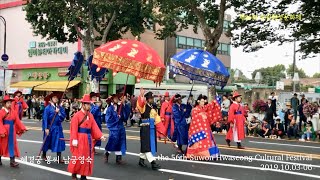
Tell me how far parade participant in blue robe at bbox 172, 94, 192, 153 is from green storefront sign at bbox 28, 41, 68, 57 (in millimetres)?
23443

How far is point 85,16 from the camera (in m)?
24.7

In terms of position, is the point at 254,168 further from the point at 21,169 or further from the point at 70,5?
the point at 70,5

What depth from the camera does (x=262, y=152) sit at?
12.2 metres

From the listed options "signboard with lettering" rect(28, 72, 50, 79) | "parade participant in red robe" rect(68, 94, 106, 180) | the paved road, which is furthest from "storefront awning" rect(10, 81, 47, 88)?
"parade participant in red robe" rect(68, 94, 106, 180)

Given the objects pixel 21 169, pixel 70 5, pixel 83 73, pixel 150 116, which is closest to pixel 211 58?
pixel 150 116

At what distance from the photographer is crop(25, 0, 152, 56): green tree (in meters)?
24.1

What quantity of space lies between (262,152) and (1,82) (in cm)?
1681

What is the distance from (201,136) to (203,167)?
1096 mm

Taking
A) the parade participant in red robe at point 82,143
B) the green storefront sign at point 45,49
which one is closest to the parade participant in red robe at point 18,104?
the parade participant in red robe at point 82,143

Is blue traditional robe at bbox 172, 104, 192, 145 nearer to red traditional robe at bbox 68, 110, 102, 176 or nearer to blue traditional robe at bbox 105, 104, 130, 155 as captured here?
blue traditional robe at bbox 105, 104, 130, 155

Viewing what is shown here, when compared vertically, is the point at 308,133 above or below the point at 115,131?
below

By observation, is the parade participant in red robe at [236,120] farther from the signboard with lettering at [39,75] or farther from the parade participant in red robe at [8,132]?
the signboard with lettering at [39,75]

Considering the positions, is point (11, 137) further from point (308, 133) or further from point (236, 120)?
point (308, 133)

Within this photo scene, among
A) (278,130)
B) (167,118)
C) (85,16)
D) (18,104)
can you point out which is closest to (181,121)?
(167,118)
